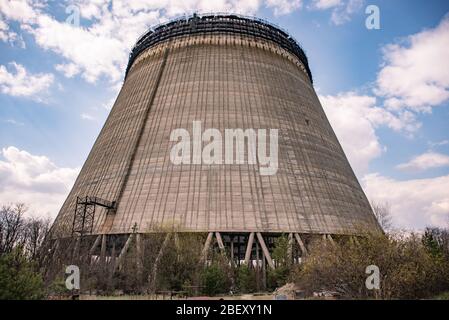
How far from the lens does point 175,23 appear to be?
32.2 meters

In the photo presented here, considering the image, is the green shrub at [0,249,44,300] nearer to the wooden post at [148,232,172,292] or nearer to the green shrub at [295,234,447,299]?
the wooden post at [148,232,172,292]

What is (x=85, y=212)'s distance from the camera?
74.7ft

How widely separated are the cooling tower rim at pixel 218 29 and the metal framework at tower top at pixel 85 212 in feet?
49.7

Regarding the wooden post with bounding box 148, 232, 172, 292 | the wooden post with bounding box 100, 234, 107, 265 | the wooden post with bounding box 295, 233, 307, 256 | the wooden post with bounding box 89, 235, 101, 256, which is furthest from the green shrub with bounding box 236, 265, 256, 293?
the wooden post with bounding box 89, 235, 101, 256

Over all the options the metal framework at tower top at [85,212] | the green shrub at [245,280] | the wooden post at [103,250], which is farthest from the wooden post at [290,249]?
the metal framework at tower top at [85,212]

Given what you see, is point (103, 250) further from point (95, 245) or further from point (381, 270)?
point (381, 270)

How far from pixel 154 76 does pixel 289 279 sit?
57.1 ft

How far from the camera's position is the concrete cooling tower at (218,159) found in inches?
A: 839

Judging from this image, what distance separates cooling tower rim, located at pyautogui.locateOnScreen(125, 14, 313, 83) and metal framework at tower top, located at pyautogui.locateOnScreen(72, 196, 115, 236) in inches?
597

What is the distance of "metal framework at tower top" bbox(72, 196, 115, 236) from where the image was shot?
22375mm
